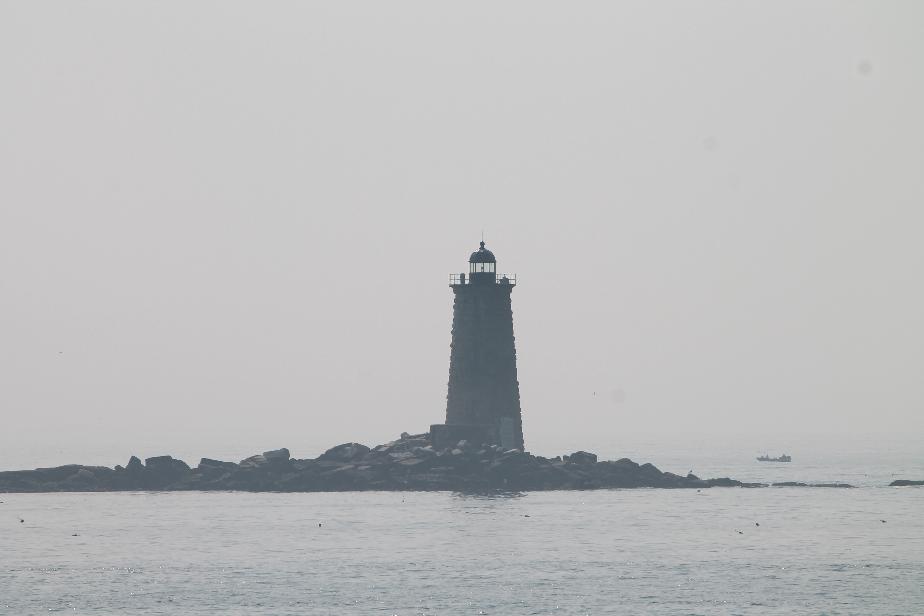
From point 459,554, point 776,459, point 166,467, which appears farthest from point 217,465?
point 776,459

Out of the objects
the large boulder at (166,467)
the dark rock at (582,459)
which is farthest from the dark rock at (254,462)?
the dark rock at (582,459)

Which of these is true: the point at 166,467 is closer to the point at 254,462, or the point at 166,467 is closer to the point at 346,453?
the point at 254,462

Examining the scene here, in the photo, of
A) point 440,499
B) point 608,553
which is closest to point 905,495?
point 440,499

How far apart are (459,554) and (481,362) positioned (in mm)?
21092

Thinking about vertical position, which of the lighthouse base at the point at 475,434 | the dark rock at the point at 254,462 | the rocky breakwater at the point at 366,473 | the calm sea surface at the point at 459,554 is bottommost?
the calm sea surface at the point at 459,554

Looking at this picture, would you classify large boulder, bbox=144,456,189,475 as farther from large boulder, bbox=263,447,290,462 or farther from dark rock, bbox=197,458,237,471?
large boulder, bbox=263,447,290,462

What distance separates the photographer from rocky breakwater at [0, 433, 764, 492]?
7706cm

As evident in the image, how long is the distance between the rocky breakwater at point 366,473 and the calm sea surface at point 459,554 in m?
0.94

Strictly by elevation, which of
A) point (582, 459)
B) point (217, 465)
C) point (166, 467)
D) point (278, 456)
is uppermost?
point (582, 459)

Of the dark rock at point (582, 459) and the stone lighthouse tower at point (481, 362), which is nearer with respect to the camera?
the stone lighthouse tower at point (481, 362)

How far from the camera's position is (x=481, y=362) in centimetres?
7750

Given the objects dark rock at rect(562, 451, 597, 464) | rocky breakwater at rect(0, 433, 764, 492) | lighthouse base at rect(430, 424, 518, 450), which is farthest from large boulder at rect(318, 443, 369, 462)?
dark rock at rect(562, 451, 597, 464)

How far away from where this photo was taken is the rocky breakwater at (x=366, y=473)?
77062 mm

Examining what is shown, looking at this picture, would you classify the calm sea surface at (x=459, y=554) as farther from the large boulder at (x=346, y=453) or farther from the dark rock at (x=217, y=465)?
the large boulder at (x=346, y=453)
